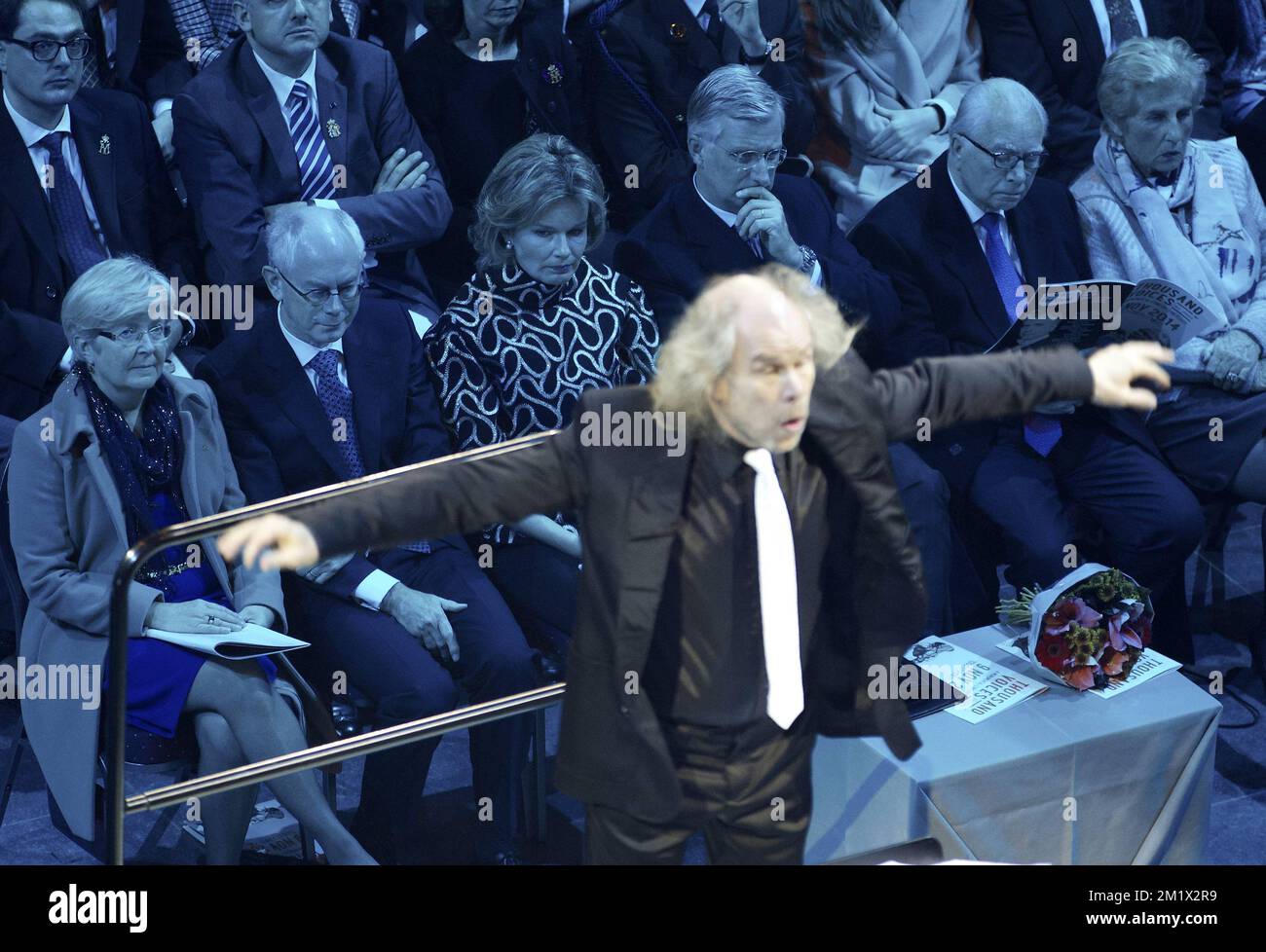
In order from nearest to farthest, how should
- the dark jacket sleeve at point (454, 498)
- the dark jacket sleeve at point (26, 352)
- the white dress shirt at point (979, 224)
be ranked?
the dark jacket sleeve at point (454, 498)
the dark jacket sleeve at point (26, 352)
the white dress shirt at point (979, 224)

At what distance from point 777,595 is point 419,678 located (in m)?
1.28

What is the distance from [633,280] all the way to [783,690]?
6.29 ft

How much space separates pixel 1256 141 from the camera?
584cm

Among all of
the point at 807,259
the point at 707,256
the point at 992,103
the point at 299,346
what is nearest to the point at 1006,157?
the point at 992,103

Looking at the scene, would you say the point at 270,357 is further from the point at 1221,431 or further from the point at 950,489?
the point at 1221,431

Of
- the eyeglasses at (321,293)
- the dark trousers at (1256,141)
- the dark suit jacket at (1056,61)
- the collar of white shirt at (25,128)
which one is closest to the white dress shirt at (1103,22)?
the dark suit jacket at (1056,61)

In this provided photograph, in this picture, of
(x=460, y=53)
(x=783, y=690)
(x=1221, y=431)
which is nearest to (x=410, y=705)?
(x=783, y=690)

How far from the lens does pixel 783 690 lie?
9.27ft

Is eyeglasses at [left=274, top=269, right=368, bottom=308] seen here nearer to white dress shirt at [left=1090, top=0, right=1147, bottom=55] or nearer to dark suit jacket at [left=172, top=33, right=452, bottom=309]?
dark suit jacket at [left=172, top=33, right=452, bottom=309]

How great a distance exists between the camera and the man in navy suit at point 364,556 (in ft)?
12.8

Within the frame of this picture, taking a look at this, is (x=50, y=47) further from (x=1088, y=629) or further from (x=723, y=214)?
(x=1088, y=629)

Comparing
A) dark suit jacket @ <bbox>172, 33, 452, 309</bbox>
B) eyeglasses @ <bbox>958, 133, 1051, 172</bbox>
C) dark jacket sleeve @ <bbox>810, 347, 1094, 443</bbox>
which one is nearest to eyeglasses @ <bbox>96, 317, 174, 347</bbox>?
dark suit jacket @ <bbox>172, 33, 452, 309</bbox>

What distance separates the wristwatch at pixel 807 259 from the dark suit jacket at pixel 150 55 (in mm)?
1830

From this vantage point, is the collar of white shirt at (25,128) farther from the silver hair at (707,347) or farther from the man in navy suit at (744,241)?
the silver hair at (707,347)
